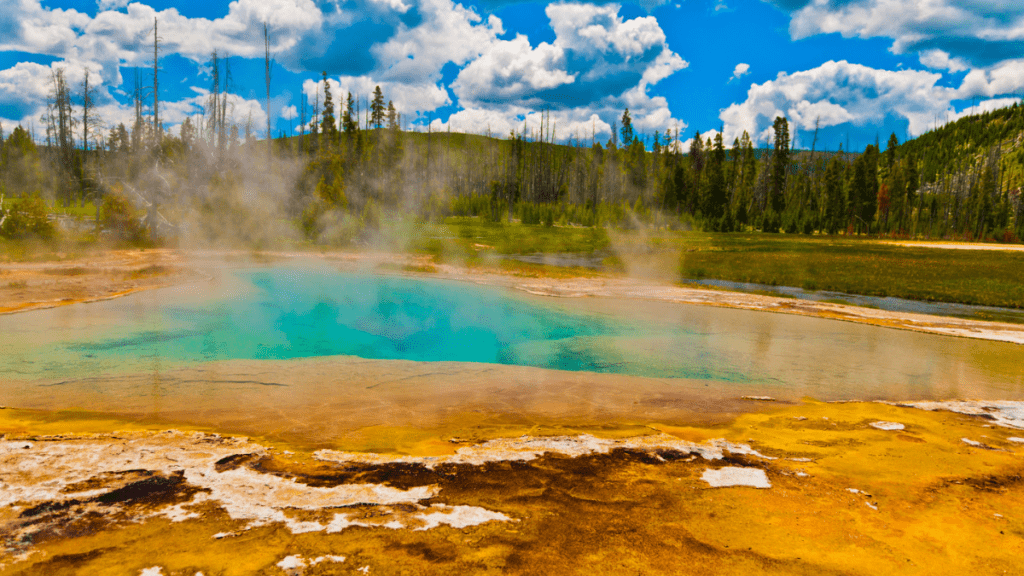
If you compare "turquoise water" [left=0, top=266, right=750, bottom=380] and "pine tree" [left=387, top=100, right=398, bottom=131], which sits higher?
"pine tree" [left=387, top=100, right=398, bottom=131]

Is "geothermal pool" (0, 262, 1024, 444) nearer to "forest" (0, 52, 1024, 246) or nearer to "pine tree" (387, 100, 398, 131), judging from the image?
"forest" (0, 52, 1024, 246)

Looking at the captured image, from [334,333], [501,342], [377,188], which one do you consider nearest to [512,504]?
[501,342]

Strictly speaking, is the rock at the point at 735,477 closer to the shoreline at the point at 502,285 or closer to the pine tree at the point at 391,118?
the shoreline at the point at 502,285

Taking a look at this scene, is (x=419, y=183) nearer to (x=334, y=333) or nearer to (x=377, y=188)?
(x=377, y=188)

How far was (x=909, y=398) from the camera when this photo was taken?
895 centimetres

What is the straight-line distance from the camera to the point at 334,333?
44.5 ft

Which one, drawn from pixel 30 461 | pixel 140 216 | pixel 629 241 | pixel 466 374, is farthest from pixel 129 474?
pixel 629 241

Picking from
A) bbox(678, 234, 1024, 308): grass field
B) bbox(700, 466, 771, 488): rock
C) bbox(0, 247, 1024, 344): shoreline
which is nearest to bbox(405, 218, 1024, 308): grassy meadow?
bbox(678, 234, 1024, 308): grass field

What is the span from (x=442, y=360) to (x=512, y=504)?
22.9 ft

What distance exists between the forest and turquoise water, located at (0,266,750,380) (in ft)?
49.9

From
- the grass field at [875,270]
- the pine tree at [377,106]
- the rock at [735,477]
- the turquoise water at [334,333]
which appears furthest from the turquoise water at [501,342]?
the pine tree at [377,106]

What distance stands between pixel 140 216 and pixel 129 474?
95.3 ft

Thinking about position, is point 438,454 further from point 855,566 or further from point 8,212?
point 8,212

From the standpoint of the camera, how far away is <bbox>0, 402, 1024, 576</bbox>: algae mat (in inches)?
142
